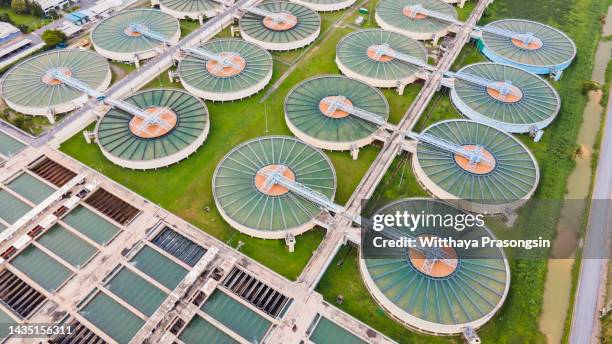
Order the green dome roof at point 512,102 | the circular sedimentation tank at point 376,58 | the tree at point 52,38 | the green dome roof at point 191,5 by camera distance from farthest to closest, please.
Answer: the green dome roof at point 191,5
the tree at point 52,38
the circular sedimentation tank at point 376,58
the green dome roof at point 512,102

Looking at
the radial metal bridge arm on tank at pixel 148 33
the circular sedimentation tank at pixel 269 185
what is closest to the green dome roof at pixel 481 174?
the circular sedimentation tank at pixel 269 185

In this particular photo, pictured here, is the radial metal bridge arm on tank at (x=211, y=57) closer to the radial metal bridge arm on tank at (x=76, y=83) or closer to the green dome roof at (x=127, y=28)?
the green dome roof at (x=127, y=28)

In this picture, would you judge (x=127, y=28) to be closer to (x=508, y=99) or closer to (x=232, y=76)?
(x=232, y=76)

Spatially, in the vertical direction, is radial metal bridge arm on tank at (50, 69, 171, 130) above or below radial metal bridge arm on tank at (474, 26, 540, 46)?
below

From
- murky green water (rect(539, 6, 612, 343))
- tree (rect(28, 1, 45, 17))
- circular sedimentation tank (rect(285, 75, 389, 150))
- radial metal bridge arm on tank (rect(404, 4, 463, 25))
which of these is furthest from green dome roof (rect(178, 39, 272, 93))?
murky green water (rect(539, 6, 612, 343))

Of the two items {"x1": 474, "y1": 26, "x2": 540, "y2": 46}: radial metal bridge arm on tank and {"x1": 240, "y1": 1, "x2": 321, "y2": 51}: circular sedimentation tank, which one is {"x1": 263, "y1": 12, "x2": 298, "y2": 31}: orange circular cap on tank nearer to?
{"x1": 240, "y1": 1, "x2": 321, "y2": 51}: circular sedimentation tank

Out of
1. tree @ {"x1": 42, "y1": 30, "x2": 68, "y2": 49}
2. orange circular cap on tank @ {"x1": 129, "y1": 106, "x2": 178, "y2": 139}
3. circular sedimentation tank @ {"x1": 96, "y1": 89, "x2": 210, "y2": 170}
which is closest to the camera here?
circular sedimentation tank @ {"x1": 96, "y1": 89, "x2": 210, "y2": 170}
